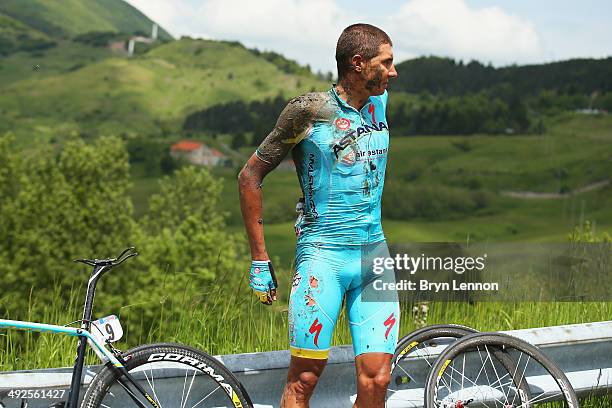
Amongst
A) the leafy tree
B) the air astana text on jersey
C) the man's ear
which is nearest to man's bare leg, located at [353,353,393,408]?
the air astana text on jersey

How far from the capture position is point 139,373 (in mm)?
3334

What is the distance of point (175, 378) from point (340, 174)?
1048mm

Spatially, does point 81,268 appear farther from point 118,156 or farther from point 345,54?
point 345,54

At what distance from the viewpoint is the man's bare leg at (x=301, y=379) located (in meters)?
3.29

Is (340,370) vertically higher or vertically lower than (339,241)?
lower

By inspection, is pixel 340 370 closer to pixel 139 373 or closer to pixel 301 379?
pixel 301 379

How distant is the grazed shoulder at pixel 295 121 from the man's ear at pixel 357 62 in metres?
0.16

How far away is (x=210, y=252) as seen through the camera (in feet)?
162

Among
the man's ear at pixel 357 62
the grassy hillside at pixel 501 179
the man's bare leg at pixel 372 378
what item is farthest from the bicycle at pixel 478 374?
the grassy hillside at pixel 501 179

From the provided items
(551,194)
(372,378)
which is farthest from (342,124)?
(551,194)

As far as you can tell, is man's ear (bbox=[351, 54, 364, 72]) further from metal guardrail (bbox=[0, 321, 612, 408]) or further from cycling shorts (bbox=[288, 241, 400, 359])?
metal guardrail (bbox=[0, 321, 612, 408])

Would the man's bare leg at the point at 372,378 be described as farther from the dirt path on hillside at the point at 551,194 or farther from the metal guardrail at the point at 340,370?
the dirt path on hillside at the point at 551,194

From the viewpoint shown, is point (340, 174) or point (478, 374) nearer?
point (340, 174)

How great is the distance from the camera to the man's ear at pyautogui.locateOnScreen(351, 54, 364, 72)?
3283 mm
